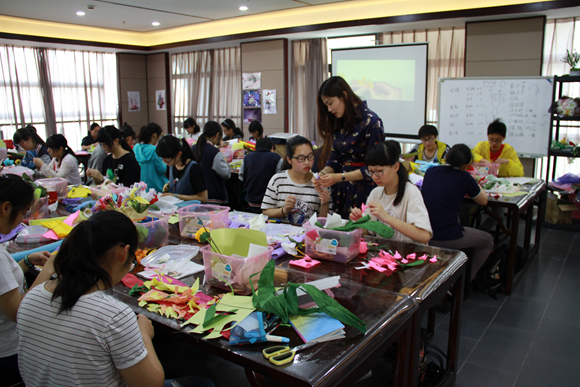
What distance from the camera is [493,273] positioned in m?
3.16

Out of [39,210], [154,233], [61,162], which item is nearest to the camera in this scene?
[154,233]

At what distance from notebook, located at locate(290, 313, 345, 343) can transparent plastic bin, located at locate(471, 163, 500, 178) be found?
2.88 m

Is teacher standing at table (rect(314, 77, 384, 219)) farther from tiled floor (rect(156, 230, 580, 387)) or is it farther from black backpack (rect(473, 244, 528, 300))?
black backpack (rect(473, 244, 528, 300))

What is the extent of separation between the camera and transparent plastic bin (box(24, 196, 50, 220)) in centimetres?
251

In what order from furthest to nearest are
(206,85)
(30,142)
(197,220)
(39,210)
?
(206,85) → (30,142) → (39,210) → (197,220)

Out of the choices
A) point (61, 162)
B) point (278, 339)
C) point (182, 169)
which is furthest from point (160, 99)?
point (278, 339)

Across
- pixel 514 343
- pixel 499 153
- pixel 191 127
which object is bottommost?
pixel 514 343

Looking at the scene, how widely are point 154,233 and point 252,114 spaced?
621 cm

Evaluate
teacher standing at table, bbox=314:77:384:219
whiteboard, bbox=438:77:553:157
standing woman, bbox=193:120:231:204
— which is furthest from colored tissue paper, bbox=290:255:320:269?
whiteboard, bbox=438:77:553:157

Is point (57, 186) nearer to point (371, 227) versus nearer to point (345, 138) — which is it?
point (345, 138)

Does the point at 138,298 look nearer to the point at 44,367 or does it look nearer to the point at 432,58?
the point at 44,367

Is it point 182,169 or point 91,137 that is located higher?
point 91,137

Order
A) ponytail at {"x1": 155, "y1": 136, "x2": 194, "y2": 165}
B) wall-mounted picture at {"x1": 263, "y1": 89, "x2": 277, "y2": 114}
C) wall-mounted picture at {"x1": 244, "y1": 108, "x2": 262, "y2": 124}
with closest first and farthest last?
ponytail at {"x1": 155, "y1": 136, "x2": 194, "y2": 165} → wall-mounted picture at {"x1": 263, "y1": 89, "x2": 277, "y2": 114} → wall-mounted picture at {"x1": 244, "y1": 108, "x2": 262, "y2": 124}

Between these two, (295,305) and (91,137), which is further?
(91,137)
